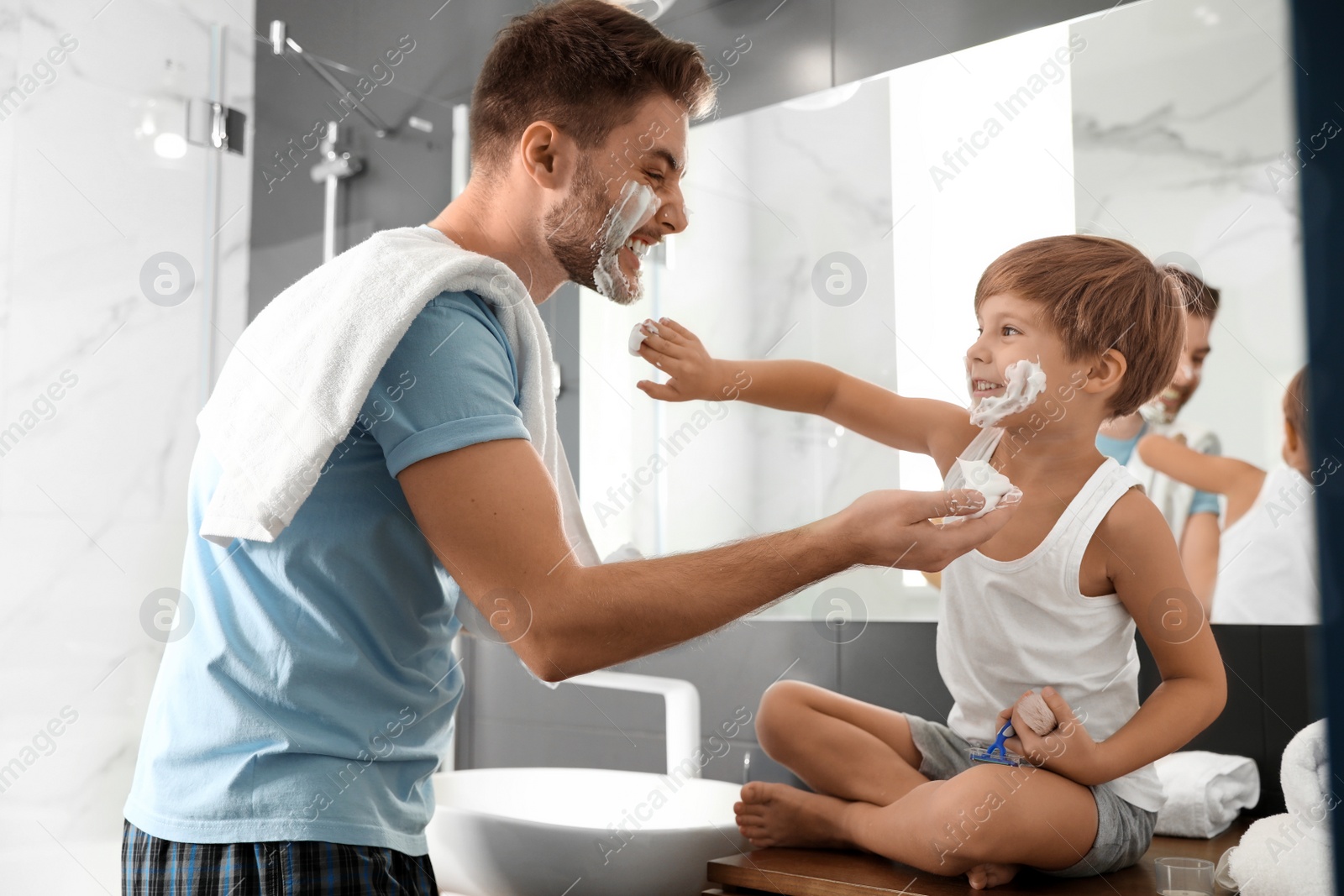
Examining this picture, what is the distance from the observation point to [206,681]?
2.39 ft

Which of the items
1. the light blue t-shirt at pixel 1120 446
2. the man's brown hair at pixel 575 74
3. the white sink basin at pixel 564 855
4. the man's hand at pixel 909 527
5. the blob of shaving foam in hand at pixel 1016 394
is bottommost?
the white sink basin at pixel 564 855

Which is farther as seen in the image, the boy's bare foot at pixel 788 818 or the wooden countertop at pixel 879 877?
the boy's bare foot at pixel 788 818

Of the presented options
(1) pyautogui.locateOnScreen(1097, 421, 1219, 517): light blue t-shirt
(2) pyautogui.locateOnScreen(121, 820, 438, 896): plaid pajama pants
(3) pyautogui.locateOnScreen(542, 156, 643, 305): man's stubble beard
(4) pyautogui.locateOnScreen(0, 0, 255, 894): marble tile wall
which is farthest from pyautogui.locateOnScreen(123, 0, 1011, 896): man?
(4) pyautogui.locateOnScreen(0, 0, 255, 894): marble tile wall

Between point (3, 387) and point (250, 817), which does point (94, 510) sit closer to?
point (3, 387)

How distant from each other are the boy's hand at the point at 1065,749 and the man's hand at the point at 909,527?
214mm

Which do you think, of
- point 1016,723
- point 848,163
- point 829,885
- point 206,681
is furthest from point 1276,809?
point 206,681

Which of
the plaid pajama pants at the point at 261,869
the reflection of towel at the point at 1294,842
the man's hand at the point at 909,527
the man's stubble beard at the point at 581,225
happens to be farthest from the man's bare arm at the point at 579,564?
the reflection of towel at the point at 1294,842

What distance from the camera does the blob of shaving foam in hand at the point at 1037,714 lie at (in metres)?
0.89

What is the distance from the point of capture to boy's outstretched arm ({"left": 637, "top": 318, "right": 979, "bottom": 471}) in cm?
106

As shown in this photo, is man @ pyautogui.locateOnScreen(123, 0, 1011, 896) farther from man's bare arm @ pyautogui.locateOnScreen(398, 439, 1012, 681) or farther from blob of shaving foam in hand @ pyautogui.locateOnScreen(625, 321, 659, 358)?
blob of shaving foam in hand @ pyautogui.locateOnScreen(625, 321, 659, 358)

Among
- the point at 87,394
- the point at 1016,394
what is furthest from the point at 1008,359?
the point at 87,394

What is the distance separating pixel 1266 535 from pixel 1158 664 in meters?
0.25

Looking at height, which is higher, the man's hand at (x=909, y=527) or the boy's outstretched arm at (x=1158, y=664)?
the man's hand at (x=909, y=527)

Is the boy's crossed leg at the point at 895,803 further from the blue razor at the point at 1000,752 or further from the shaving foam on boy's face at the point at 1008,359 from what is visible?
the shaving foam on boy's face at the point at 1008,359
